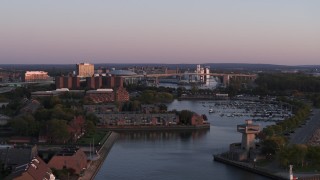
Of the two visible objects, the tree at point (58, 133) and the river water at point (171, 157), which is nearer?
the river water at point (171, 157)

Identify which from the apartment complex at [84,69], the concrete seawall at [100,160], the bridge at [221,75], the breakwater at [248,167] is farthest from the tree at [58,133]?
the apartment complex at [84,69]

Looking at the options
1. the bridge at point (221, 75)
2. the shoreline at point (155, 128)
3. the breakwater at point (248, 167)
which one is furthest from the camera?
the bridge at point (221, 75)

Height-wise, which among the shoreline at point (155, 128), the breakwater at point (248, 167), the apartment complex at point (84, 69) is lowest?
the shoreline at point (155, 128)

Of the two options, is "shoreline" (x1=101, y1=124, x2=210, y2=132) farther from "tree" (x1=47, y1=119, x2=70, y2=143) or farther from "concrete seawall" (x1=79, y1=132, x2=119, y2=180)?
"tree" (x1=47, y1=119, x2=70, y2=143)

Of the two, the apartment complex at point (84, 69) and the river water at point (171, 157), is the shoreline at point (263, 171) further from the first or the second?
the apartment complex at point (84, 69)

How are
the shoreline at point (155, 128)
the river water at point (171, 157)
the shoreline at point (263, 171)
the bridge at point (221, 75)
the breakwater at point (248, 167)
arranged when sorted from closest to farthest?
the shoreline at point (263, 171)
the breakwater at point (248, 167)
the river water at point (171, 157)
the shoreline at point (155, 128)
the bridge at point (221, 75)

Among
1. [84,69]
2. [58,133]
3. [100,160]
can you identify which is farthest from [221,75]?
[100,160]

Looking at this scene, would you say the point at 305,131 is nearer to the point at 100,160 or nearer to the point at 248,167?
the point at 248,167
